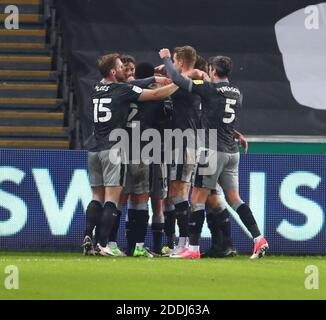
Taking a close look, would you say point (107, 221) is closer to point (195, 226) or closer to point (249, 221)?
point (195, 226)

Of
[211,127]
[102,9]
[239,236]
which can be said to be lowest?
[239,236]

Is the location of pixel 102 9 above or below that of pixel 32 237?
above

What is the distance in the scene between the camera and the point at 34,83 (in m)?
19.7

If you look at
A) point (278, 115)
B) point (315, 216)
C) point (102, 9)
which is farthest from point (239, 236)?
point (102, 9)

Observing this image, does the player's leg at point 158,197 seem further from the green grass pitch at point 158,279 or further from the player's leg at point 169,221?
the green grass pitch at point 158,279

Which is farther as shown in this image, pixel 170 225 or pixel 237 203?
pixel 170 225

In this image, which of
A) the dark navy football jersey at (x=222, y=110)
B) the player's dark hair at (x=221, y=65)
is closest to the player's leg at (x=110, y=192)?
the dark navy football jersey at (x=222, y=110)

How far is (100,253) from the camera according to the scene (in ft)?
45.1

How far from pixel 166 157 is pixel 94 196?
91 cm

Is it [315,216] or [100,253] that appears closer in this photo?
[100,253]

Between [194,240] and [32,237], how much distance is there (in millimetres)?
2279

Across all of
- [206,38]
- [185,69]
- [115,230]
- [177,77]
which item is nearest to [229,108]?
[185,69]
